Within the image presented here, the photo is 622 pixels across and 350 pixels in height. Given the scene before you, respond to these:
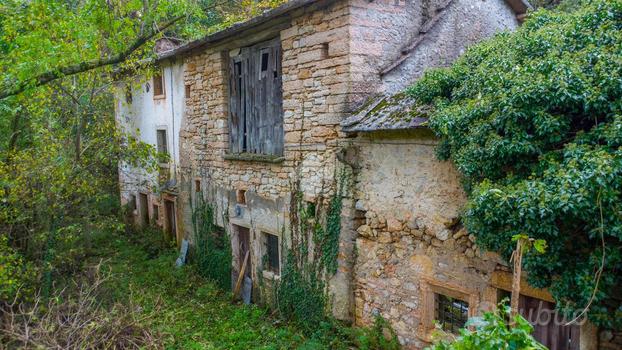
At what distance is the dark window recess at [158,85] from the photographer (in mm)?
12190

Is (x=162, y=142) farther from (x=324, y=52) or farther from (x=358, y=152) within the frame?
(x=358, y=152)

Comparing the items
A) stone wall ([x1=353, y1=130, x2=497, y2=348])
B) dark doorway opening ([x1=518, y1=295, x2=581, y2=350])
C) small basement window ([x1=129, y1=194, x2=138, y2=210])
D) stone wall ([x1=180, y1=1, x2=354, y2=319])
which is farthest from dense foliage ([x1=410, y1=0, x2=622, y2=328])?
small basement window ([x1=129, y1=194, x2=138, y2=210])

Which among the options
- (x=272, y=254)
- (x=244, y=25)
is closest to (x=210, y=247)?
(x=272, y=254)

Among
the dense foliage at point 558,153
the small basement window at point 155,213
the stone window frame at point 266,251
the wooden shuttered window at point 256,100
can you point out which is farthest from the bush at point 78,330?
the small basement window at point 155,213

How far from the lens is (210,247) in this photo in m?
10.1

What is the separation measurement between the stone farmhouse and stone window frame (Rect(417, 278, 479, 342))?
0.02 meters

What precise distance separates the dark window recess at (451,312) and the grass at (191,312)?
1.58 meters

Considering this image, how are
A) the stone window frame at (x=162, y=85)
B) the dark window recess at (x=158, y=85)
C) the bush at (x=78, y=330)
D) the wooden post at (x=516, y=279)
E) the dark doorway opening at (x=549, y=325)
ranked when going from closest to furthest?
the wooden post at (x=516, y=279) → the dark doorway opening at (x=549, y=325) → the bush at (x=78, y=330) → the stone window frame at (x=162, y=85) → the dark window recess at (x=158, y=85)

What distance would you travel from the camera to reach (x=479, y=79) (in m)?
4.75

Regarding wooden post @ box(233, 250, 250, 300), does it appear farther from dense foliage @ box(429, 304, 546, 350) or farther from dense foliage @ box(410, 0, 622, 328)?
dense foliage @ box(429, 304, 546, 350)

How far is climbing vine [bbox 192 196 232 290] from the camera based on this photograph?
9664 mm

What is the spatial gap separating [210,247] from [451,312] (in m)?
5.95

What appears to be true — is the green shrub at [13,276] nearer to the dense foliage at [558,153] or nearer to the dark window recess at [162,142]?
the dark window recess at [162,142]

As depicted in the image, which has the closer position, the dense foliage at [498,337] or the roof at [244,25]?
the dense foliage at [498,337]
